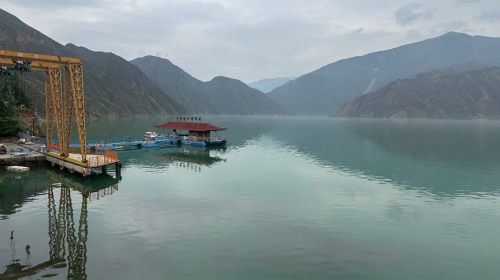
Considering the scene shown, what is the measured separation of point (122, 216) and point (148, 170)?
22753 millimetres

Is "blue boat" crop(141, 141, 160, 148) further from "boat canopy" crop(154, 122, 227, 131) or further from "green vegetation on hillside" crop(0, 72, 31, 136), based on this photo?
"green vegetation on hillside" crop(0, 72, 31, 136)

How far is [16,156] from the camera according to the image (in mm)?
46625

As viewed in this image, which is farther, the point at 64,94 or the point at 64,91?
the point at 64,91

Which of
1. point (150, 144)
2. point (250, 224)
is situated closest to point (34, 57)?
point (250, 224)

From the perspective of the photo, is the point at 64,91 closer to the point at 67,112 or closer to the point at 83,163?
the point at 67,112

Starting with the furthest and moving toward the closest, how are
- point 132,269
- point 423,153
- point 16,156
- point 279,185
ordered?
point 423,153
point 16,156
point 279,185
point 132,269

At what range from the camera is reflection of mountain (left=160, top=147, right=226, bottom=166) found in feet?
197

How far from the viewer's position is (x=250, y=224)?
2617cm

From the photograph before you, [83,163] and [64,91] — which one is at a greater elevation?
[64,91]

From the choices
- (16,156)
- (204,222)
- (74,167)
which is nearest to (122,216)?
(204,222)

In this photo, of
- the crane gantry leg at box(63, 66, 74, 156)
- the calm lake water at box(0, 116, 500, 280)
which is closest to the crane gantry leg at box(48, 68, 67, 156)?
the crane gantry leg at box(63, 66, 74, 156)

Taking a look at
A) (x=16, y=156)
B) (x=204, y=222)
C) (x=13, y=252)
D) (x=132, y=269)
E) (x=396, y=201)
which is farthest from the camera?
(x=16, y=156)

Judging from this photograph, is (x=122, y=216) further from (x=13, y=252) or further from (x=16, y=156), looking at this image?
(x=16, y=156)

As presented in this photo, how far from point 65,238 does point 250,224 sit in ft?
43.3
